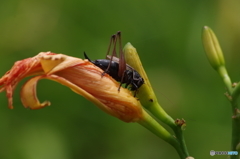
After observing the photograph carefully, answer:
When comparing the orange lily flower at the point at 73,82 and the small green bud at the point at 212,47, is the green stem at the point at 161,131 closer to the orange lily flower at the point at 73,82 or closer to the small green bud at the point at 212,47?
the orange lily flower at the point at 73,82

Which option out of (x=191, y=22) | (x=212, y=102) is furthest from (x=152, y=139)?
(x=191, y=22)

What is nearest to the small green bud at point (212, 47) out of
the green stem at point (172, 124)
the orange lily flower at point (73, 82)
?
the green stem at point (172, 124)

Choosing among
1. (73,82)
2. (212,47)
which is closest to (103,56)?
(212,47)

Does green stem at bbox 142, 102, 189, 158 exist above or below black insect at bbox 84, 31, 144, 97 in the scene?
below

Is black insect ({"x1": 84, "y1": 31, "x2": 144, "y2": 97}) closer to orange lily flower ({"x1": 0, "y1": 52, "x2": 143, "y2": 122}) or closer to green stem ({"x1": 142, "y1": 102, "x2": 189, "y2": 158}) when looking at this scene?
orange lily flower ({"x1": 0, "y1": 52, "x2": 143, "y2": 122})

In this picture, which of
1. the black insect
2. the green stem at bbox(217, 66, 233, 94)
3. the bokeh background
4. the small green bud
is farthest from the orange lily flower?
the bokeh background
